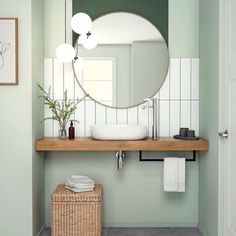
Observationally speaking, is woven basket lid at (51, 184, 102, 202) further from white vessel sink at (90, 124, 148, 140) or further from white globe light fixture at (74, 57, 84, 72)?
white globe light fixture at (74, 57, 84, 72)

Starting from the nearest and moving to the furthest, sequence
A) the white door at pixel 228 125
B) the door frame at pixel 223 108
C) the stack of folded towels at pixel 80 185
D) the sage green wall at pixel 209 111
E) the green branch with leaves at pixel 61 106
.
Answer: the white door at pixel 228 125, the door frame at pixel 223 108, the sage green wall at pixel 209 111, the stack of folded towels at pixel 80 185, the green branch with leaves at pixel 61 106

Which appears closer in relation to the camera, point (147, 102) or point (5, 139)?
point (5, 139)

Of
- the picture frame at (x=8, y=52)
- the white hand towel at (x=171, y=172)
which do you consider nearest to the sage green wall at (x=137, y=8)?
the picture frame at (x=8, y=52)

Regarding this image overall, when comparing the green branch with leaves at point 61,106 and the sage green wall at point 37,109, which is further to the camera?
the green branch with leaves at point 61,106

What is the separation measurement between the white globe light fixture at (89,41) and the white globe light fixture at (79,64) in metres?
0.13

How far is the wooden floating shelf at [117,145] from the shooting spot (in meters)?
2.86

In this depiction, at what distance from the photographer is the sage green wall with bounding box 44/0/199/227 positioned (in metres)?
3.25

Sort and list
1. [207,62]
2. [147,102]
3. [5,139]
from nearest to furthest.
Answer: [5,139], [207,62], [147,102]

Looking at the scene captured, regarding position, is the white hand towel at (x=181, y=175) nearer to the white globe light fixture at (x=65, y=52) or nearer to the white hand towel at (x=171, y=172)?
the white hand towel at (x=171, y=172)

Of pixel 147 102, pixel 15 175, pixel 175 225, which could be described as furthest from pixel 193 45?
pixel 15 175

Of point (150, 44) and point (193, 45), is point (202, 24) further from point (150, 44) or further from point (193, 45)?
point (150, 44)

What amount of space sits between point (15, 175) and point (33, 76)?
0.81m

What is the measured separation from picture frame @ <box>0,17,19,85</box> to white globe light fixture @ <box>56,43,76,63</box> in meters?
0.39

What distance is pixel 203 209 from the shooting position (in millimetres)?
3094
